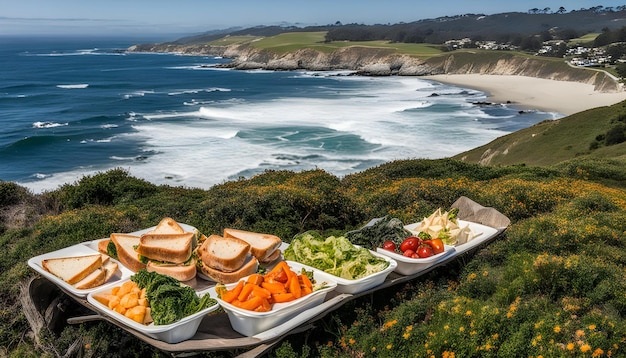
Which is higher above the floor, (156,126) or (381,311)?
(381,311)

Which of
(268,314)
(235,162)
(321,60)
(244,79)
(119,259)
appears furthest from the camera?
(321,60)

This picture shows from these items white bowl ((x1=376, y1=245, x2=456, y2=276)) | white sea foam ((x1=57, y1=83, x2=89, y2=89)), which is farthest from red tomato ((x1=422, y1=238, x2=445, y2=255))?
white sea foam ((x1=57, y1=83, x2=89, y2=89))

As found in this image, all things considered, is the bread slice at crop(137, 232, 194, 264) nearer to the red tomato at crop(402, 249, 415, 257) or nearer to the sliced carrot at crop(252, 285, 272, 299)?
the sliced carrot at crop(252, 285, 272, 299)

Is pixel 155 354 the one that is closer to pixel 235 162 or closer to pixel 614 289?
pixel 614 289

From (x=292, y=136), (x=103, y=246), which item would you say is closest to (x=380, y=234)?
(x=103, y=246)

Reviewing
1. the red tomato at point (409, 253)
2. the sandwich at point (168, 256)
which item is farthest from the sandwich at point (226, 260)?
the red tomato at point (409, 253)

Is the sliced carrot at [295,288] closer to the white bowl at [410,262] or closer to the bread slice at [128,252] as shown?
the white bowl at [410,262]

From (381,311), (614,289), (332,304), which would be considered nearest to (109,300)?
(332,304)
